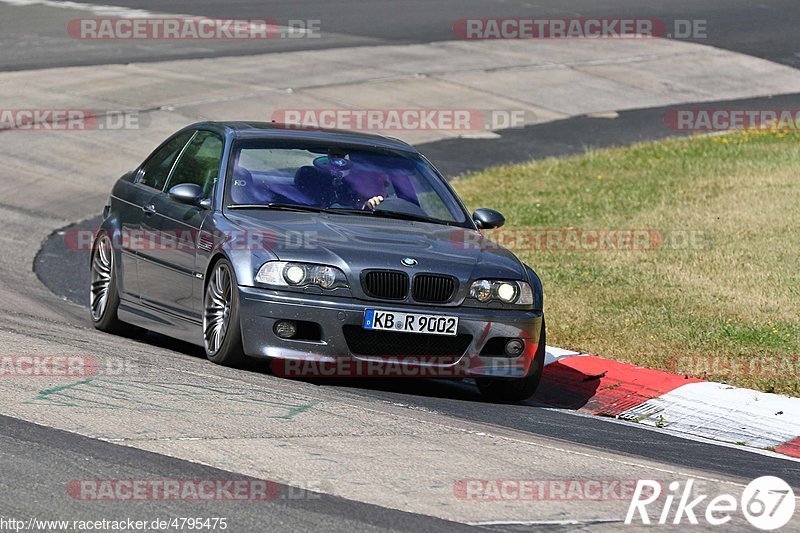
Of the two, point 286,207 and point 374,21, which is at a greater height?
point 286,207

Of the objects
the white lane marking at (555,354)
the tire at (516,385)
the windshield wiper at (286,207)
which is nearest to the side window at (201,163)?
the windshield wiper at (286,207)

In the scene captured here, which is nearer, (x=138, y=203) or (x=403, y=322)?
(x=403, y=322)

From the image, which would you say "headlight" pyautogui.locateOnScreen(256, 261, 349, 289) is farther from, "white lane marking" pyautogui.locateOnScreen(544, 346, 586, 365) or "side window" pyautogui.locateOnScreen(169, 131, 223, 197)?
"white lane marking" pyautogui.locateOnScreen(544, 346, 586, 365)

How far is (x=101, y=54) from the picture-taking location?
25.1 metres

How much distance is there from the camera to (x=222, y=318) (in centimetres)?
859

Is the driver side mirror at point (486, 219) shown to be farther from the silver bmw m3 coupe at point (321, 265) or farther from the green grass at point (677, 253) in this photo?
the green grass at point (677, 253)

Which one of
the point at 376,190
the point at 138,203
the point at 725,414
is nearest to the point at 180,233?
the point at 138,203

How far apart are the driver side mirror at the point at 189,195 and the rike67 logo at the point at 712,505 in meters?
3.89

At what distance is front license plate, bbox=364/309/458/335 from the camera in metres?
8.23

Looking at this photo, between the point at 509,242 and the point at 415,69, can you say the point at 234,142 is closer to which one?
the point at 509,242

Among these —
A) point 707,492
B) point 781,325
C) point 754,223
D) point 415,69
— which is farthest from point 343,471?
point 415,69

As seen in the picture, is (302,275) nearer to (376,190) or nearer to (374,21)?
(376,190)

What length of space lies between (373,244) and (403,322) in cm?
53

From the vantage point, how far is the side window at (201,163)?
9.48 metres
